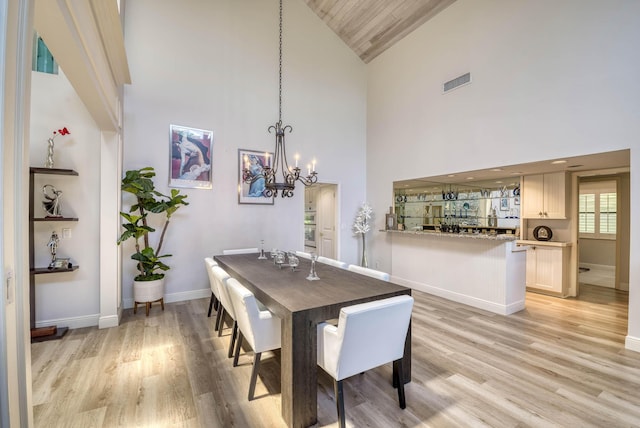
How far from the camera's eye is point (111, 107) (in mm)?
3102

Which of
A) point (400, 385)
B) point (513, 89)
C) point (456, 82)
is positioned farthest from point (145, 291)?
point (513, 89)

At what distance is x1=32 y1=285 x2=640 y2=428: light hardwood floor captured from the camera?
2016 mm

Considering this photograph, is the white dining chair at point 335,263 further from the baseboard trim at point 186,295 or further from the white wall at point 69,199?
the white wall at point 69,199

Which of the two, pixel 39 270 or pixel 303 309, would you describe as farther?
pixel 39 270

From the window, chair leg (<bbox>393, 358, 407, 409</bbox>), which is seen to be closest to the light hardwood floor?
chair leg (<bbox>393, 358, 407, 409</bbox>)

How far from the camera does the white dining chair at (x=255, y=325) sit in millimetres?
2137

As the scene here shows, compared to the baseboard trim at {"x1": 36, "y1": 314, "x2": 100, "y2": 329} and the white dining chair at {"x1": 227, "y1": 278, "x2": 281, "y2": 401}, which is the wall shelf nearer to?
the baseboard trim at {"x1": 36, "y1": 314, "x2": 100, "y2": 329}

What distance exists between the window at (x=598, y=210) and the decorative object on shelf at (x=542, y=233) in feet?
8.57

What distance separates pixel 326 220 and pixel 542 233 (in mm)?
4275

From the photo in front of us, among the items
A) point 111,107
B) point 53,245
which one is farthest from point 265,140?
point 53,245

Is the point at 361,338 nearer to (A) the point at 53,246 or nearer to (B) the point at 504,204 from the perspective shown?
(A) the point at 53,246

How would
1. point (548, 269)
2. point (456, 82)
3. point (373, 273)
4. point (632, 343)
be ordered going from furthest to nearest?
point (548, 269) → point (456, 82) → point (632, 343) → point (373, 273)

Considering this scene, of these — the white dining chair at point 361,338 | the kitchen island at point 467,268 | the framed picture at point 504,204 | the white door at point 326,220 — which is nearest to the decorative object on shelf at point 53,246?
the white dining chair at point 361,338

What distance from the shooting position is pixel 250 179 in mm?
5043
